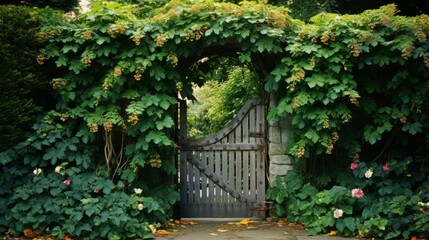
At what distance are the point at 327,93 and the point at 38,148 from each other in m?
3.20

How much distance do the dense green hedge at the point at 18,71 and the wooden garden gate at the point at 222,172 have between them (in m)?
1.90

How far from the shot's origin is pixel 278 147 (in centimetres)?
622

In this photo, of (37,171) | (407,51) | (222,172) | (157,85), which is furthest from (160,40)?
(407,51)

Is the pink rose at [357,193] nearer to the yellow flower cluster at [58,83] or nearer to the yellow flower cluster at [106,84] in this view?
the yellow flower cluster at [106,84]

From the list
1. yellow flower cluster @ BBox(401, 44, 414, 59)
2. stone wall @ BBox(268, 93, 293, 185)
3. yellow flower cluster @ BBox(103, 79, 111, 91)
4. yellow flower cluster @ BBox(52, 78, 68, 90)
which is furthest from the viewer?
stone wall @ BBox(268, 93, 293, 185)

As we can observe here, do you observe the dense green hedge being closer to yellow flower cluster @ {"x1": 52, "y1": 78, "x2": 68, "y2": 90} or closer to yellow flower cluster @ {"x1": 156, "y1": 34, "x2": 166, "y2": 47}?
yellow flower cluster @ {"x1": 52, "y1": 78, "x2": 68, "y2": 90}

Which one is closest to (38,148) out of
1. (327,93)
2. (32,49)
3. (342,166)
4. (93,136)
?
(93,136)

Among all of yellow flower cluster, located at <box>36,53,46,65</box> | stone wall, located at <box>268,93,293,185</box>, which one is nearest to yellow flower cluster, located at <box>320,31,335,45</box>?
stone wall, located at <box>268,93,293,185</box>

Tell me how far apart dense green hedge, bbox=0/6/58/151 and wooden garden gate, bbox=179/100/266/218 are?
190cm

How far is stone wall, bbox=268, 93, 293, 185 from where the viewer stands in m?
6.20

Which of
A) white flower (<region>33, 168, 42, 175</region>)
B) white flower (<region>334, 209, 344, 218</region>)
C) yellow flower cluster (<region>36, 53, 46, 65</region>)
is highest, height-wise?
yellow flower cluster (<region>36, 53, 46, 65</region>)

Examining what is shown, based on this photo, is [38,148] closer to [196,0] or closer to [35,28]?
[35,28]

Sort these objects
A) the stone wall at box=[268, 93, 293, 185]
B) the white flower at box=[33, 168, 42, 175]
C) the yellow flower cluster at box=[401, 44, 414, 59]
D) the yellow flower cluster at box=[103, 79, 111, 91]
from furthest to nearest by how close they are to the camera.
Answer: the stone wall at box=[268, 93, 293, 185], the yellow flower cluster at box=[103, 79, 111, 91], the white flower at box=[33, 168, 42, 175], the yellow flower cluster at box=[401, 44, 414, 59]

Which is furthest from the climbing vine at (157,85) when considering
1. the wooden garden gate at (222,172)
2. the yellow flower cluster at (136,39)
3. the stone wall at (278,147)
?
the wooden garden gate at (222,172)
